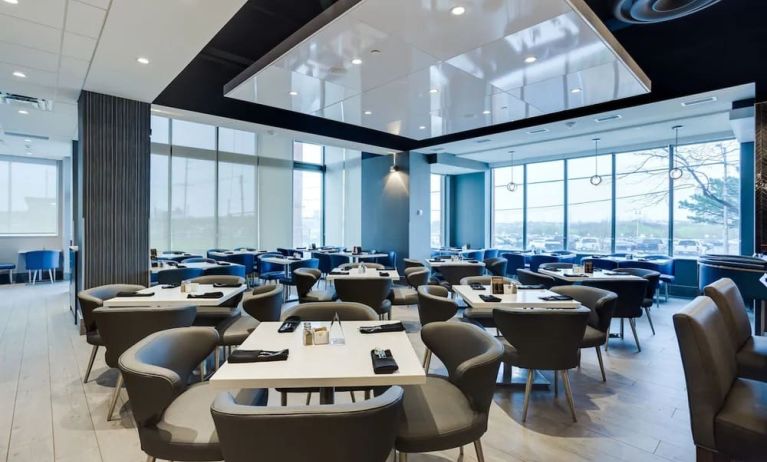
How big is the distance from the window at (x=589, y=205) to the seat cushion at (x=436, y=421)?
9226mm

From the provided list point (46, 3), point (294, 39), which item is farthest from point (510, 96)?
point (46, 3)

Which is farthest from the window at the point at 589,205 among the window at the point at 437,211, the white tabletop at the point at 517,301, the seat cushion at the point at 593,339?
the seat cushion at the point at 593,339

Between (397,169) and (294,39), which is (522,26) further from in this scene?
(397,169)

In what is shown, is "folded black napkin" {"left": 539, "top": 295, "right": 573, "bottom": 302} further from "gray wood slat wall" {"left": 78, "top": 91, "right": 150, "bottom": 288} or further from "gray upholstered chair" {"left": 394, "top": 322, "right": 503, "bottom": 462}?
"gray wood slat wall" {"left": 78, "top": 91, "right": 150, "bottom": 288}

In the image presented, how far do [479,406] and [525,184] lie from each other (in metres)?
10.4

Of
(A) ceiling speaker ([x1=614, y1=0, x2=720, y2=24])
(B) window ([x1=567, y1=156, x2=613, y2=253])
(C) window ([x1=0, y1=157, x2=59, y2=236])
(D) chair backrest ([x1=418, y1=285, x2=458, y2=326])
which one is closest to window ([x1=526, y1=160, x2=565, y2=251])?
(B) window ([x1=567, y1=156, x2=613, y2=253])

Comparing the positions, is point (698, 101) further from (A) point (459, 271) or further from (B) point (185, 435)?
(B) point (185, 435)

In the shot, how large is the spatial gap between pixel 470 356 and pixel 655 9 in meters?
3.74

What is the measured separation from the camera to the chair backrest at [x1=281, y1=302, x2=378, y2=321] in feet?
9.78

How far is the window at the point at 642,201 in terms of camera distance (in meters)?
8.91

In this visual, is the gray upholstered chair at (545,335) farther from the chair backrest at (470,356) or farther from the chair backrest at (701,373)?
the chair backrest at (701,373)

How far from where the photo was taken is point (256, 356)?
1920 millimetres

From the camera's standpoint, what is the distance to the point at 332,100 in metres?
5.90

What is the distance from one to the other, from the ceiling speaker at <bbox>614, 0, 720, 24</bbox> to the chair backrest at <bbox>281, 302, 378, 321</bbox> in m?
Result: 3.74
